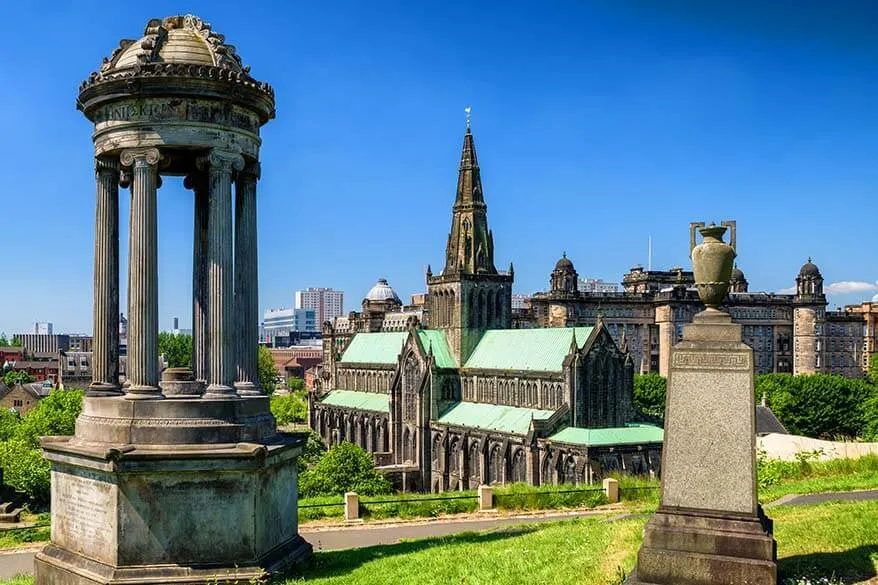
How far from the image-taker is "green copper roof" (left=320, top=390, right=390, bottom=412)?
300 ft

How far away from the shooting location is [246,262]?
16078 mm

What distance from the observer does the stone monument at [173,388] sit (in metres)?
14.2

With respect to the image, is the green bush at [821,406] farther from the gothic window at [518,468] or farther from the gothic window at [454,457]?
the gothic window at [518,468]

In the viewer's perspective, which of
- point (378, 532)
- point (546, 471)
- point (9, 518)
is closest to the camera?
point (378, 532)

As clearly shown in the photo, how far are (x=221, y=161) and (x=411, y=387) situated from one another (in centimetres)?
6749

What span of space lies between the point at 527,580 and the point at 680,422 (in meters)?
3.31

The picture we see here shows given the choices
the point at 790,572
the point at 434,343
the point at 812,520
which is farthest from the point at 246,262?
the point at 434,343

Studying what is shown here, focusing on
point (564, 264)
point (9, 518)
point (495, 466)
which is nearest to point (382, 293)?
point (564, 264)

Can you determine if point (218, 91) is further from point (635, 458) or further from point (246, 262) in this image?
point (635, 458)

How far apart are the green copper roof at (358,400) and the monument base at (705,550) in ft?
248

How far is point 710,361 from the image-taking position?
12.6 metres

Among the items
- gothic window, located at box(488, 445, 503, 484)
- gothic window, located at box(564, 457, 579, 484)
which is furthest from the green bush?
gothic window, located at box(564, 457, 579, 484)

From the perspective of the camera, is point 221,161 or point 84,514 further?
point 221,161

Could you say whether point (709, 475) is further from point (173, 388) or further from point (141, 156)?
point (141, 156)
